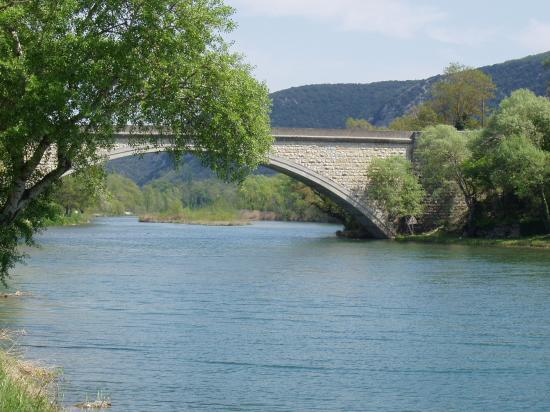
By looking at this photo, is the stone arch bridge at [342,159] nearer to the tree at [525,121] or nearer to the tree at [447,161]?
the tree at [447,161]

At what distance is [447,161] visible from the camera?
48.3 m

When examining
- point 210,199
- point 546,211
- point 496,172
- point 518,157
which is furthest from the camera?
point 210,199

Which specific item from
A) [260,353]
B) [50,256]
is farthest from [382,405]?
[50,256]

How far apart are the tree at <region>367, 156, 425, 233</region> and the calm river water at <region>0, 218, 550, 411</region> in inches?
625

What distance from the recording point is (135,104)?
15.2m

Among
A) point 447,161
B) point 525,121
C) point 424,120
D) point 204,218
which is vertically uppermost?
point 424,120

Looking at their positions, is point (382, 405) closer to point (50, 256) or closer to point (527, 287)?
point (527, 287)

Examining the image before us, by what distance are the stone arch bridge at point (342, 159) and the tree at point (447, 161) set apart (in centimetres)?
201

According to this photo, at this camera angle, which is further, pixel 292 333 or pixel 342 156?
pixel 342 156

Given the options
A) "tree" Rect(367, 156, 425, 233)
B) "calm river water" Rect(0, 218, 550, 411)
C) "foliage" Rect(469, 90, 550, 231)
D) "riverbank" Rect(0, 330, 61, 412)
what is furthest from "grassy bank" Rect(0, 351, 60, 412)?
"tree" Rect(367, 156, 425, 233)

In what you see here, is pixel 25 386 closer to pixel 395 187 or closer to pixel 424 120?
pixel 395 187

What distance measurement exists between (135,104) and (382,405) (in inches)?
238

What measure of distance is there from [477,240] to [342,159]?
8.65 metres

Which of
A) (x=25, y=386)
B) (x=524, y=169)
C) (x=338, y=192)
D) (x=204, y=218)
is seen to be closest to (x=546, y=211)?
(x=524, y=169)
